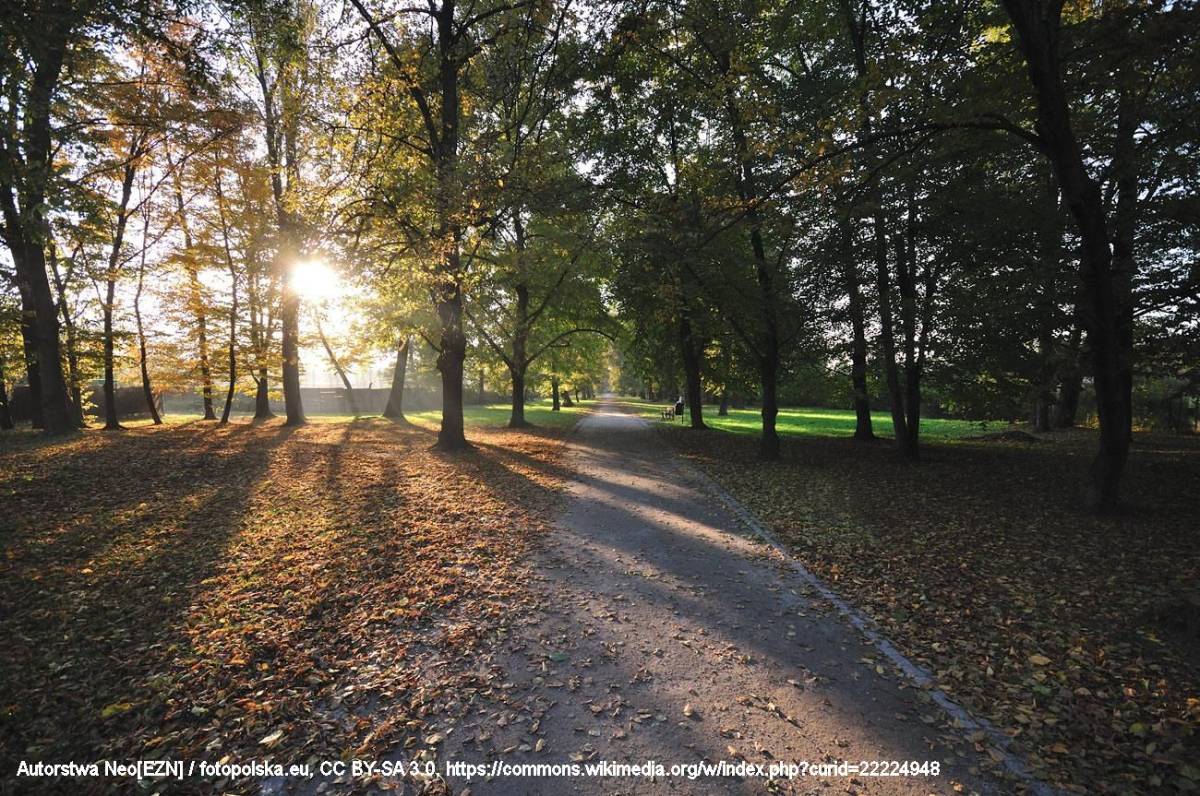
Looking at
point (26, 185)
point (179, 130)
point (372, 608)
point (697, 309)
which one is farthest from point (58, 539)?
point (697, 309)

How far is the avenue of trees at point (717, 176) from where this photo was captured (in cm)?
691

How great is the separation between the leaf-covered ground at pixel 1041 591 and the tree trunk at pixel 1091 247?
0.96 metres

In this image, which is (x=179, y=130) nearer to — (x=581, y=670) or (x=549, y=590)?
(x=549, y=590)

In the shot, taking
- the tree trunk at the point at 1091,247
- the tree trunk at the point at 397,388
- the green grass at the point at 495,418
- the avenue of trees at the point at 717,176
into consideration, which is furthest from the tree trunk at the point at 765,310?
the tree trunk at the point at 397,388

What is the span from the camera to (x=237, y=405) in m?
57.4

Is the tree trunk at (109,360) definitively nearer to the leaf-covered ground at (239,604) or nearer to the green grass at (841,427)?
the leaf-covered ground at (239,604)

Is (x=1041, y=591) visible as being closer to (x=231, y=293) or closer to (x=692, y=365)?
(x=692, y=365)

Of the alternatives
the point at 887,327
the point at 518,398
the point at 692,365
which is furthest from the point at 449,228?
the point at 692,365

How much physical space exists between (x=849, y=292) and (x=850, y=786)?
1191cm

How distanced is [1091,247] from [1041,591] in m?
4.56

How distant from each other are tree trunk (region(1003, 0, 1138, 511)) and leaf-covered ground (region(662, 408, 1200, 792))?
96 cm

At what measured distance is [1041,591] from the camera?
4.93 m

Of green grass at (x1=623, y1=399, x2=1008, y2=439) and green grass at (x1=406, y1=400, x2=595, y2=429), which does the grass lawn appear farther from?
green grass at (x1=623, y1=399, x2=1008, y2=439)

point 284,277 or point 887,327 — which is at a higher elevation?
point 284,277
